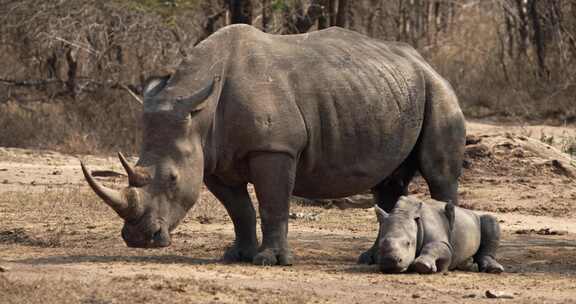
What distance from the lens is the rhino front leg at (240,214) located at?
30.0 ft

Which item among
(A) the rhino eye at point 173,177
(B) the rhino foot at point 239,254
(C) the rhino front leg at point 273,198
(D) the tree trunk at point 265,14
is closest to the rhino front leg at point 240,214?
(B) the rhino foot at point 239,254

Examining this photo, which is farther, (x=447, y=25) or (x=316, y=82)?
(x=447, y=25)

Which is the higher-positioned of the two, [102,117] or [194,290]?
[194,290]

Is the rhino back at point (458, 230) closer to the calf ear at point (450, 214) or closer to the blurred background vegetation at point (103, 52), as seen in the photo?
the calf ear at point (450, 214)

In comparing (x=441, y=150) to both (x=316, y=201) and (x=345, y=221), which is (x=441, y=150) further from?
(x=316, y=201)

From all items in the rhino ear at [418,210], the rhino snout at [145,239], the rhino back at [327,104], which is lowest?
the rhino snout at [145,239]

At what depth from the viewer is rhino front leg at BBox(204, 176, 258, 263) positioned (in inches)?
360

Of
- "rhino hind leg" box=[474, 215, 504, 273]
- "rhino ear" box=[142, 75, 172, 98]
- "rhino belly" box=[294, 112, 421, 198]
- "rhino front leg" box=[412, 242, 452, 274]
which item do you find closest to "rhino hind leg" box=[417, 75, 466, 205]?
"rhino belly" box=[294, 112, 421, 198]

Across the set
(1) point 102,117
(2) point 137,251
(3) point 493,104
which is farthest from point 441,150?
(3) point 493,104

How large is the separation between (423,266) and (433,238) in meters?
0.36

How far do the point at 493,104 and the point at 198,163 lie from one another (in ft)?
44.8

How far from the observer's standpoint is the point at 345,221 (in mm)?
12227

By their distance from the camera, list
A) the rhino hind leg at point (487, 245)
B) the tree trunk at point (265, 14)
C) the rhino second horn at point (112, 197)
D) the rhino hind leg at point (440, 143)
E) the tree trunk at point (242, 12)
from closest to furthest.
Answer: the rhino second horn at point (112, 197) < the rhino hind leg at point (487, 245) < the rhino hind leg at point (440, 143) < the tree trunk at point (242, 12) < the tree trunk at point (265, 14)

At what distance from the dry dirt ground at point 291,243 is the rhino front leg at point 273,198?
0.18m
